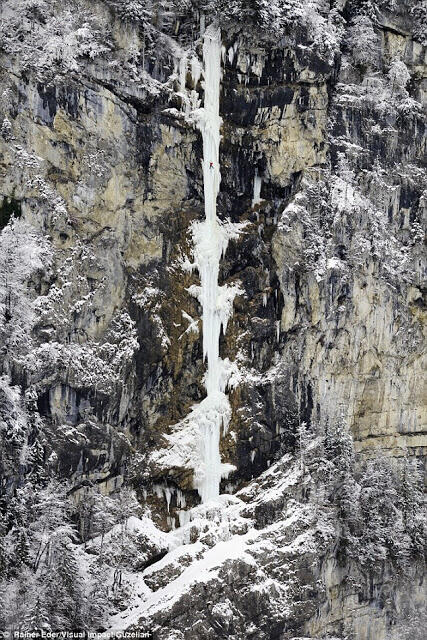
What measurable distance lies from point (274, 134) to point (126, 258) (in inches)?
348

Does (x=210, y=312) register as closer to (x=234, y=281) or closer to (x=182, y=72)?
(x=234, y=281)

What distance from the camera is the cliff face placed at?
5866cm

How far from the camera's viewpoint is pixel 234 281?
63.3 m

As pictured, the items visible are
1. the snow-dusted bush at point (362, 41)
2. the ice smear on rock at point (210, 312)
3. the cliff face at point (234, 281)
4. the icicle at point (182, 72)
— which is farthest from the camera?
the snow-dusted bush at point (362, 41)

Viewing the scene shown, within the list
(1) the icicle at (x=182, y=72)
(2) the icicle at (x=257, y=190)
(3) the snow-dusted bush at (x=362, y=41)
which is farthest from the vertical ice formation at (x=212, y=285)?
(3) the snow-dusted bush at (x=362, y=41)

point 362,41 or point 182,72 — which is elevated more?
point 362,41

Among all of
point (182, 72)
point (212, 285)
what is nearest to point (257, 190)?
point (212, 285)

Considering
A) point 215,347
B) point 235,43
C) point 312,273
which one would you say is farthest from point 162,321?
point 235,43

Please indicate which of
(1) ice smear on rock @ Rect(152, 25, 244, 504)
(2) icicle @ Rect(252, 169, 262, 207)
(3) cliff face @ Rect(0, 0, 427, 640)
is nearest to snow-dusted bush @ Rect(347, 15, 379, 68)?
(3) cliff face @ Rect(0, 0, 427, 640)

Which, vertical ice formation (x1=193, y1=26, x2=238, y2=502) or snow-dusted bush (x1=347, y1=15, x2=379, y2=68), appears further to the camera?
snow-dusted bush (x1=347, y1=15, x2=379, y2=68)

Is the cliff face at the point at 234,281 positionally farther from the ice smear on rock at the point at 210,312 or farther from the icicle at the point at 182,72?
the ice smear on rock at the point at 210,312

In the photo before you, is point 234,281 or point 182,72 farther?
point 234,281

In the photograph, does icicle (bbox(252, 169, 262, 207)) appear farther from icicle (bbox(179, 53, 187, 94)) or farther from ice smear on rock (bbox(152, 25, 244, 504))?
icicle (bbox(179, 53, 187, 94))

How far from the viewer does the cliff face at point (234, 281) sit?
192 ft
